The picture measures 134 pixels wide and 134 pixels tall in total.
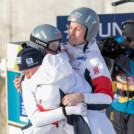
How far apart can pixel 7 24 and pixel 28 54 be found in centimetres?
1050

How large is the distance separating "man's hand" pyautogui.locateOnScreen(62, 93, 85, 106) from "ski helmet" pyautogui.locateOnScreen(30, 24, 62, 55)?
1.37ft

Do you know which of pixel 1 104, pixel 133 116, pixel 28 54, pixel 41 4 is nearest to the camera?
pixel 28 54

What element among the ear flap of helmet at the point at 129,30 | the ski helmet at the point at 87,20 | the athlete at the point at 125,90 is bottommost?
the athlete at the point at 125,90

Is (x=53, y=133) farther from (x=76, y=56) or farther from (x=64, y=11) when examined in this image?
(x=64, y=11)

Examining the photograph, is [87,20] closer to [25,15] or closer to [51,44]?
[51,44]

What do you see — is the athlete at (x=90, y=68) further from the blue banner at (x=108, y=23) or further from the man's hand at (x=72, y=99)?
the blue banner at (x=108, y=23)

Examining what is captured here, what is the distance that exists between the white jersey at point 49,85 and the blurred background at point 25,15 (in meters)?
6.95

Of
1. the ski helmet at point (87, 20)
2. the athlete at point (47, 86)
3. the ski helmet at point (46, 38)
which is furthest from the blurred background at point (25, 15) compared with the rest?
the athlete at point (47, 86)

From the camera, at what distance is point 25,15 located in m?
12.1

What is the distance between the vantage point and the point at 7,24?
13055 millimetres

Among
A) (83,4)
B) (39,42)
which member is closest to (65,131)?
(39,42)

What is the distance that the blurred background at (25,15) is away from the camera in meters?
10.5

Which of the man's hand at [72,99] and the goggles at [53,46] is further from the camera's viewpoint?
the goggles at [53,46]

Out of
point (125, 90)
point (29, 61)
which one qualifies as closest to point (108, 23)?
point (125, 90)
